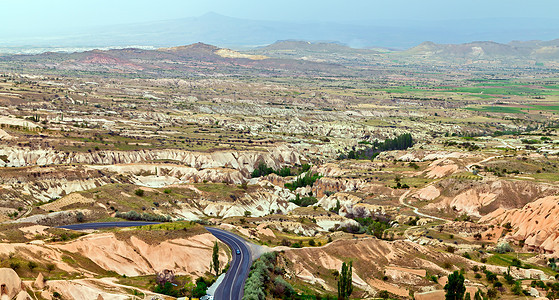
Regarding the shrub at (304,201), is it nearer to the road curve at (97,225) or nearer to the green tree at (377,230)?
the green tree at (377,230)

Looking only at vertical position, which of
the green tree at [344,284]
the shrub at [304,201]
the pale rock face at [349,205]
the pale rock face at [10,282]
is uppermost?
the pale rock face at [10,282]

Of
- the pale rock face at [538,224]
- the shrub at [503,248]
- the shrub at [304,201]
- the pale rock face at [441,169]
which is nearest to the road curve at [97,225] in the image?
the shrub at [304,201]

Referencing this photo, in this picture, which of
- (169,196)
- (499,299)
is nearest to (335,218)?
(169,196)

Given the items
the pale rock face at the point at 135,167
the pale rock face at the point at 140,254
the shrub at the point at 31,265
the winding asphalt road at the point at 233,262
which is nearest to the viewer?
the shrub at the point at 31,265

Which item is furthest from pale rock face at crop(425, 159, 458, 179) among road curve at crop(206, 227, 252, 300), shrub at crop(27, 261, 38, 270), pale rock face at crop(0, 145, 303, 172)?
shrub at crop(27, 261, 38, 270)

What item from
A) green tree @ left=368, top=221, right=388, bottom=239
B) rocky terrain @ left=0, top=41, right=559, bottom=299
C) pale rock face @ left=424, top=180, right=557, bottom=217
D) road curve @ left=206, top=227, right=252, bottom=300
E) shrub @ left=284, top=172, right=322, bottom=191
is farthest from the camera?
shrub @ left=284, top=172, right=322, bottom=191

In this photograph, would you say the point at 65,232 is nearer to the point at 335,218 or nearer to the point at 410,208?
the point at 335,218

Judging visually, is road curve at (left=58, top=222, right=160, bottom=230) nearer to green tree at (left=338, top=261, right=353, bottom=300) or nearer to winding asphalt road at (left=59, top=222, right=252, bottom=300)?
winding asphalt road at (left=59, top=222, right=252, bottom=300)

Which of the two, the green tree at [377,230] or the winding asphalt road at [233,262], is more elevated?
the winding asphalt road at [233,262]
